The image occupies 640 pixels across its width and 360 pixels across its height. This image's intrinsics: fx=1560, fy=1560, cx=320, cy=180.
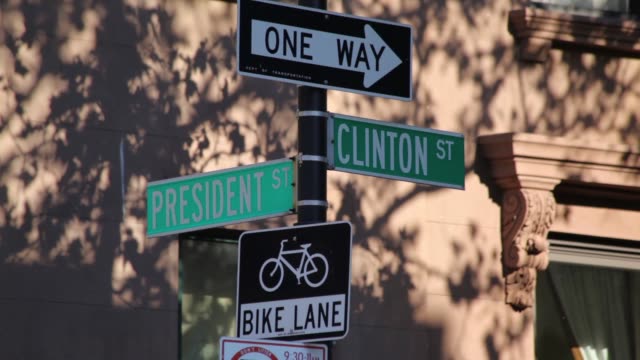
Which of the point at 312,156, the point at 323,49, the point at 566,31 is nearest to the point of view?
the point at 312,156

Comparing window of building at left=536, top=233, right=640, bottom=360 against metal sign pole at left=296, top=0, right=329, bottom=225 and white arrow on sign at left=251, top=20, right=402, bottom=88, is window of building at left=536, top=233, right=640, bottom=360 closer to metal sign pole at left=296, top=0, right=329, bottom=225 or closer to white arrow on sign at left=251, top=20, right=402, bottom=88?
white arrow on sign at left=251, top=20, right=402, bottom=88

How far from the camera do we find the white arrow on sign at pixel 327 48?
7.43 meters

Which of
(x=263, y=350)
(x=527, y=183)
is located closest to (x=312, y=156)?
(x=263, y=350)

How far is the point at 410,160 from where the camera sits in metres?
7.78

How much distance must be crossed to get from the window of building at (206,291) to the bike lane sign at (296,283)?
161 inches

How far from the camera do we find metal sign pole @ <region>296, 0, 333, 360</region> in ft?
24.1

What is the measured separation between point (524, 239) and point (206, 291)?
9.00ft

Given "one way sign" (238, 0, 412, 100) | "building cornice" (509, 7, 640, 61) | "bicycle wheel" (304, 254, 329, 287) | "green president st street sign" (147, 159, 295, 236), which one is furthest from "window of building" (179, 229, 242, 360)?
"bicycle wheel" (304, 254, 329, 287)

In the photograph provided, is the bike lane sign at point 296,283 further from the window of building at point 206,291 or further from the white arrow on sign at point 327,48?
the window of building at point 206,291

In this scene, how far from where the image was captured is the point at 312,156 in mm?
7430

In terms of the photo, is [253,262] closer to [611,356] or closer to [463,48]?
[463,48]

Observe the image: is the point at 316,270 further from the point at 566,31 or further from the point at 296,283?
the point at 566,31

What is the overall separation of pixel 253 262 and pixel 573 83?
662cm

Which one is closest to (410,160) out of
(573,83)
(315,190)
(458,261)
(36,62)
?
(315,190)
